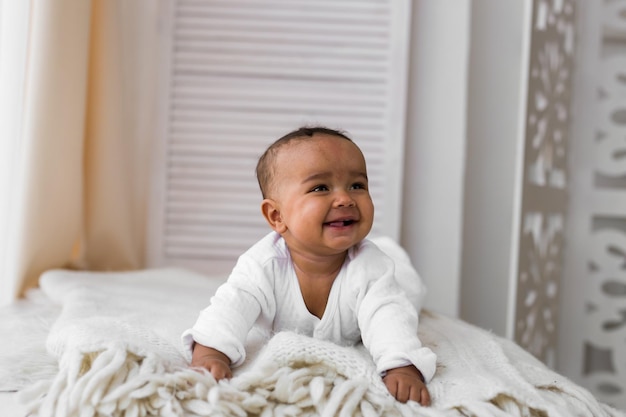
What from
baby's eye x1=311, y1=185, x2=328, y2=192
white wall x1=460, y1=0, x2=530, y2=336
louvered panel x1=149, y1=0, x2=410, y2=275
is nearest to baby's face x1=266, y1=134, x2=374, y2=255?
baby's eye x1=311, y1=185, x2=328, y2=192

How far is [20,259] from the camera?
1.77 metres

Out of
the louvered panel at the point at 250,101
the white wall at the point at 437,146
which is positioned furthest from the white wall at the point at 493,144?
the louvered panel at the point at 250,101

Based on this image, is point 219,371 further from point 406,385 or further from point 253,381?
point 406,385

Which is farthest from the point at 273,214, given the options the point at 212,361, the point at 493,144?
the point at 493,144

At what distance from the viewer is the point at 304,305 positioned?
3.86ft

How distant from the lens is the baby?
40.8 inches

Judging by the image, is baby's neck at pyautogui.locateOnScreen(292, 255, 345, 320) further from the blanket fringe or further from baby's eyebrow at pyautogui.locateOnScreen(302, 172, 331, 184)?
the blanket fringe

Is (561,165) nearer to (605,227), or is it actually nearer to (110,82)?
(605,227)

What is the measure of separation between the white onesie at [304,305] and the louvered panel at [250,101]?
112 cm

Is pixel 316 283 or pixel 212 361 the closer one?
pixel 212 361

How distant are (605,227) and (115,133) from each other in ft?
5.13

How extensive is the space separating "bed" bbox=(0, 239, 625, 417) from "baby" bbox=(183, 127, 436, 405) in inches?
1.6

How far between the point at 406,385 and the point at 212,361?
25 centimetres

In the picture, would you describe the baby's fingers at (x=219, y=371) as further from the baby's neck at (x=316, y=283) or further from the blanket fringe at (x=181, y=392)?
the baby's neck at (x=316, y=283)
